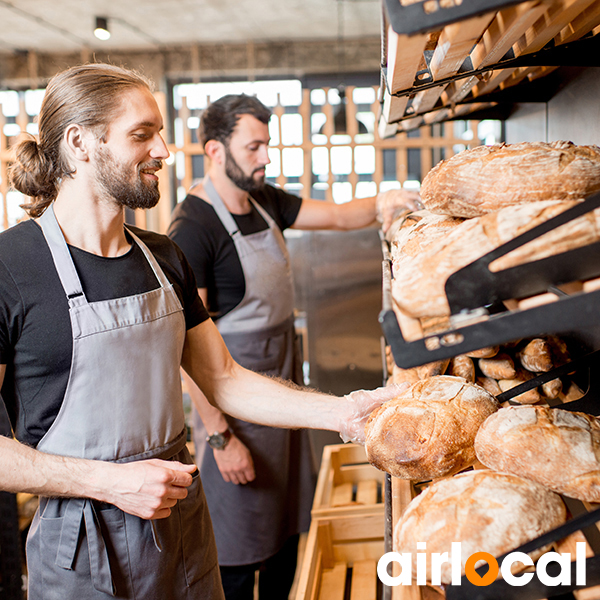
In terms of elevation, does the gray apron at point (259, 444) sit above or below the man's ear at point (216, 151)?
below

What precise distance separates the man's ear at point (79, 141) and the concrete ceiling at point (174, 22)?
4337mm

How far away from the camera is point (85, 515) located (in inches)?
46.5

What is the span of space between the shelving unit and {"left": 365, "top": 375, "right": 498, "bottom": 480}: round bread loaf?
0.49 m

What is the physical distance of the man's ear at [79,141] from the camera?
129cm

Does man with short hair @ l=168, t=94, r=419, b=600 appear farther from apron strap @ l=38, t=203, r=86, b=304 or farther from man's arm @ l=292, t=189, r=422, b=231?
apron strap @ l=38, t=203, r=86, b=304

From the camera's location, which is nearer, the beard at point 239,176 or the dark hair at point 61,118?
the dark hair at point 61,118

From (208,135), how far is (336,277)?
60.4 inches

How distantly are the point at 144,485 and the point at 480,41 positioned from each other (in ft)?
3.20

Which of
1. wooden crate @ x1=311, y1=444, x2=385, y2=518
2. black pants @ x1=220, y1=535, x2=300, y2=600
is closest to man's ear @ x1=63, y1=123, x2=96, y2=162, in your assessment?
wooden crate @ x1=311, y1=444, x2=385, y2=518

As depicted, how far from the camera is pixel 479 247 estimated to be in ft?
1.88

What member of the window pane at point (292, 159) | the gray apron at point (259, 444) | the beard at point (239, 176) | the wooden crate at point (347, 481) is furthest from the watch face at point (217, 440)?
the window pane at point (292, 159)

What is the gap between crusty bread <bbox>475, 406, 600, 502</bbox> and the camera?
0.67 m

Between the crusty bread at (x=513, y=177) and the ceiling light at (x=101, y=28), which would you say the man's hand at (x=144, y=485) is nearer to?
the crusty bread at (x=513, y=177)

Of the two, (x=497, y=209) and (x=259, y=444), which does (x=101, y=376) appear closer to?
(x=497, y=209)
